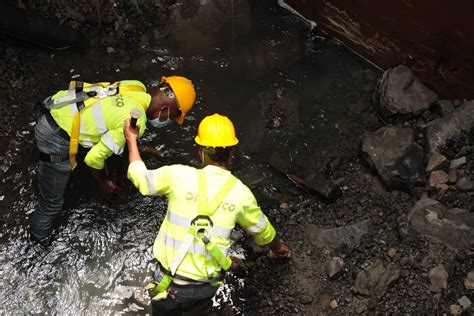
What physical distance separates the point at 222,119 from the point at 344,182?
1908mm

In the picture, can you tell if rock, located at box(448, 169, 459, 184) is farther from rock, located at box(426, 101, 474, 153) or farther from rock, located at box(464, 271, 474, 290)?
rock, located at box(464, 271, 474, 290)

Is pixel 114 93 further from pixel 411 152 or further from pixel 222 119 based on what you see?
pixel 411 152

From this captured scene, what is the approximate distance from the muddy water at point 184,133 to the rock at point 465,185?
1.12 metres

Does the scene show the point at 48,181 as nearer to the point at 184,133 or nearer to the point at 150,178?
the point at 150,178

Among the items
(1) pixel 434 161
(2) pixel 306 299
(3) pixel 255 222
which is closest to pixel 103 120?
(3) pixel 255 222

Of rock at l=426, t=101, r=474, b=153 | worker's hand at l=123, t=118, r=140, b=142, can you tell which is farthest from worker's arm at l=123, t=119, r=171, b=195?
rock at l=426, t=101, r=474, b=153

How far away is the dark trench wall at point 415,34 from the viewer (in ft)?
16.9

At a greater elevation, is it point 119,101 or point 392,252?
point 119,101

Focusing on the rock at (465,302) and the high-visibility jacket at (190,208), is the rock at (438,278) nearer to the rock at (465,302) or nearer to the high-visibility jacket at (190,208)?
the rock at (465,302)

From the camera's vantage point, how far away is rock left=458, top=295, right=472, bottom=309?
4.23 m

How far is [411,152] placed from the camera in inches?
205

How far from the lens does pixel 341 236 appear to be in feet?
16.0

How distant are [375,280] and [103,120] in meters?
2.49

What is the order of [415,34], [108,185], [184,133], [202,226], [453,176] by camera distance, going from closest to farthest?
1. [202,226]
2. [108,185]
3. [453,176]
4. [415,34]
5. [184,133]
